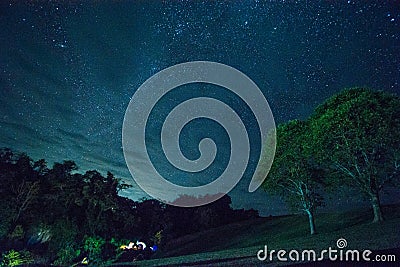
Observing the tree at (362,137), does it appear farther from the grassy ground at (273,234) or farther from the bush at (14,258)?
the bush at (14,258)

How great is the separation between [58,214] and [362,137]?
2758 cm

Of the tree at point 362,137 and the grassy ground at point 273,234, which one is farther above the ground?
the tree at point 362,137

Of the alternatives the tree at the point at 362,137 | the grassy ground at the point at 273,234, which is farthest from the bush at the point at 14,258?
the tree at the point at 362,137

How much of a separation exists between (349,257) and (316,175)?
15.3m

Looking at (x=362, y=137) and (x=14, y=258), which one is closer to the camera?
(x=362, y=137)

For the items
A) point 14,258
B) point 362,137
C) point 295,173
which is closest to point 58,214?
point 14,258

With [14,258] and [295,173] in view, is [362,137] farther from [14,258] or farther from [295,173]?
[14,258]

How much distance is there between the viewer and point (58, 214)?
90.1 feet

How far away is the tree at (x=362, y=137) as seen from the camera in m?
20.5

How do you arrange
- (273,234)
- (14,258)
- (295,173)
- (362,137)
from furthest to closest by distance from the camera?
(273,234), (295,173), (14,258), (362,137)

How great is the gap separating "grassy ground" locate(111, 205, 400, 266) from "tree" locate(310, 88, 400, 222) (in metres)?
3.35

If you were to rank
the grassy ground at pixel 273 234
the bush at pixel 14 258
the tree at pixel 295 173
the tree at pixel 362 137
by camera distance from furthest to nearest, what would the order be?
the tree at pixel 295 173 → the bush at pixel 14 258 → the tree at pixel 362 137 → the grassy ground at pixel 273 234

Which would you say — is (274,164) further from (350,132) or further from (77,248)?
(77,248)

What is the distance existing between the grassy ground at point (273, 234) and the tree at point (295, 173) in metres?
2.92
